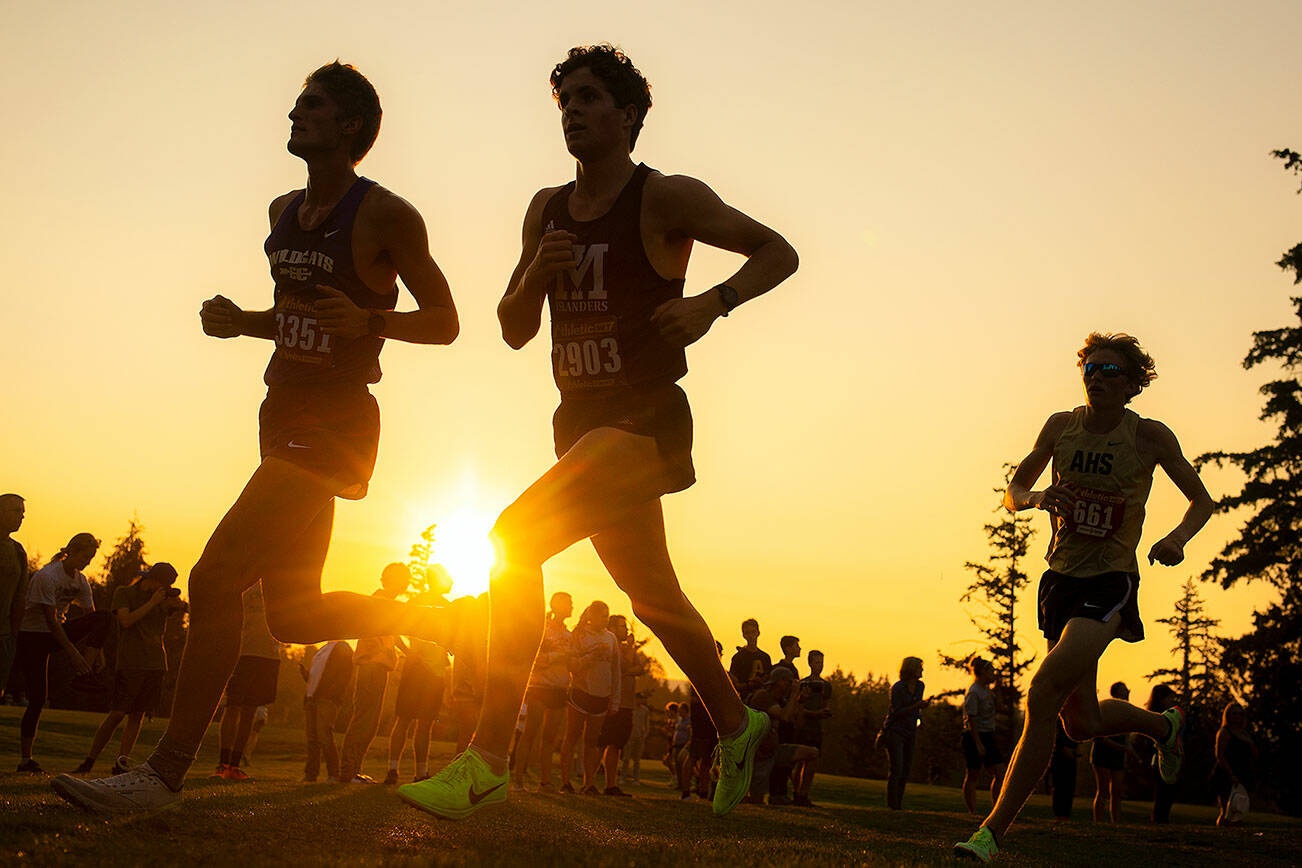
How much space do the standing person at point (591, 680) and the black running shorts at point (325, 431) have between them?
363 inches

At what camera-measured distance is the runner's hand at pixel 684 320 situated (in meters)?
A: 4.18

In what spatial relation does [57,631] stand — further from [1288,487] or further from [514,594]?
[1288,487]

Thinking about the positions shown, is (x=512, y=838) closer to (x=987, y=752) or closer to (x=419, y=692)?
(x=419, y=692)

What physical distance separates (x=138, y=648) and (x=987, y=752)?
1124 cm

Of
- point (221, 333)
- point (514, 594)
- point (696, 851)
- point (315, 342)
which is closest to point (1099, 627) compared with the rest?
point (696, 851)

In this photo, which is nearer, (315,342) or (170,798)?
(170,798)

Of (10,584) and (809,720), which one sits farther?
(809,720)

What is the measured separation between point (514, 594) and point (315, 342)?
149cm

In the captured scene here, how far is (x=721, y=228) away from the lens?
4512mm

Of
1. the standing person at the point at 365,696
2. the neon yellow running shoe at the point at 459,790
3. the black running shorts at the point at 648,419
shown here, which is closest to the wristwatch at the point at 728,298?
the black running shorts at the point at 648,419

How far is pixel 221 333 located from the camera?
5.32m

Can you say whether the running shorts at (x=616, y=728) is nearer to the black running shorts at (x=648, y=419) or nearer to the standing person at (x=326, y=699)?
the standing person at (x=326, y=699)

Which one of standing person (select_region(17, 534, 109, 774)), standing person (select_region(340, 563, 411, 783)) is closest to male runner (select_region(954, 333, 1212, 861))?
standing person (select_region(340, 563, 411, 783))

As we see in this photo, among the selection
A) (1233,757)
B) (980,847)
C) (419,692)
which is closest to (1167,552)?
(980,847)
